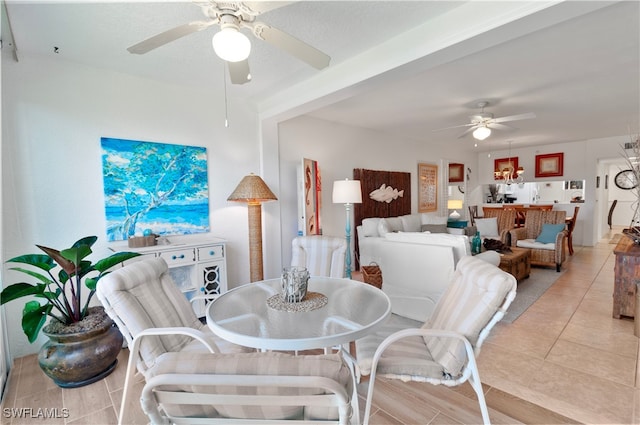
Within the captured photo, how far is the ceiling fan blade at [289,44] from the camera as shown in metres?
1.61

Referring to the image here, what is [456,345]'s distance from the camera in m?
1.39

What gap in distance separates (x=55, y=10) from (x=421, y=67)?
253cm

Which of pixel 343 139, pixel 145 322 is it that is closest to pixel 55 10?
pixel 145 322

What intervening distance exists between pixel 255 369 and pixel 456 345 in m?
1.06

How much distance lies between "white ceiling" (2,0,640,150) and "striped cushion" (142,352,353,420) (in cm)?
201

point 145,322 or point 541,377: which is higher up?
point 145,322

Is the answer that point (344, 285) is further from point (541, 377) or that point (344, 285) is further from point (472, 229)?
point (472, 229)

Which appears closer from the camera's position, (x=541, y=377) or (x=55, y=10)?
(x=55, y=10)

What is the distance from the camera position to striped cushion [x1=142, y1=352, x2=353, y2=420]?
747mm

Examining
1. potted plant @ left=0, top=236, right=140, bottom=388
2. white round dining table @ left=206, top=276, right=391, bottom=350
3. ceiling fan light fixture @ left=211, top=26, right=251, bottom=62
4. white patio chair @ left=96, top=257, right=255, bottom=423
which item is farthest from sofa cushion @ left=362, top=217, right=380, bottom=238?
ceiling fan light fixture @ left=211, top=26, right=251, bottom=62

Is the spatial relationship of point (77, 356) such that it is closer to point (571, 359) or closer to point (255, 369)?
point (255, 369)

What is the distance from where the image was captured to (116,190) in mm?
2791

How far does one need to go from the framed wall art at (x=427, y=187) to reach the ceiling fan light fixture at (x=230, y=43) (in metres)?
5.54

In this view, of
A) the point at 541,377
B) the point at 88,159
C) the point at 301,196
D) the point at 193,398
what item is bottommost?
the point at 541,377
